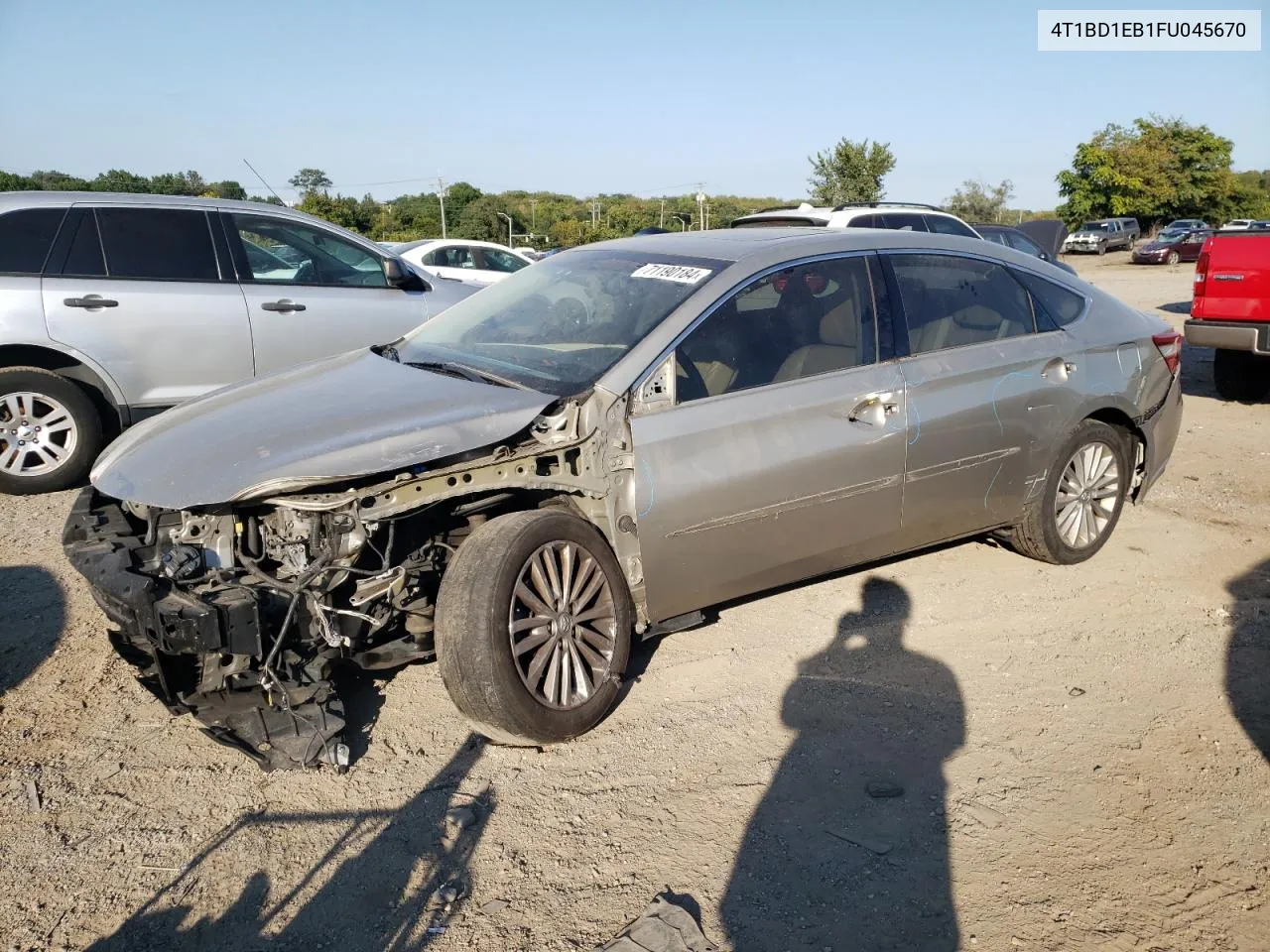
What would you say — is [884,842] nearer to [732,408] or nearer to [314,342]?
[732,408]

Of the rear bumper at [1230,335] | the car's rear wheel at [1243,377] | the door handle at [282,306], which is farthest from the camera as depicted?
the car's rear wheel at [1243,377]

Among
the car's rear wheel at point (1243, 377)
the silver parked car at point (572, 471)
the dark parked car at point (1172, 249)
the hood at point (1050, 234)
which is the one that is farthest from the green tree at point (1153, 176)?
the silver parked car at point (572, 471)

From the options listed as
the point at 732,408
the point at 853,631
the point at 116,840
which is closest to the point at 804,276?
the point at 732,408

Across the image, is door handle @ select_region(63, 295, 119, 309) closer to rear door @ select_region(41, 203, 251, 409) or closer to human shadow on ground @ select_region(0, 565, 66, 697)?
rear door @ select_region(41, 203, 251, 409)

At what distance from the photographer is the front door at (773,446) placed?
152 inches

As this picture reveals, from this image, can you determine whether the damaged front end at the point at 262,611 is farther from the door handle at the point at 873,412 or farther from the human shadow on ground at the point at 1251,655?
the human shadow on ground at the point at 1251,655

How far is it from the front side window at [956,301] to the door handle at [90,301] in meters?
4.83

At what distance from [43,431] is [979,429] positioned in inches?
216

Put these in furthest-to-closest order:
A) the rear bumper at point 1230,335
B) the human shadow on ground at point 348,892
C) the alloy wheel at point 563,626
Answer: the rear bumper at point 1230,335 < the alloy wheel at point 563,626 < the human shadow on ground at point 348,892

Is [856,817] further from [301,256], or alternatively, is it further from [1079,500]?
[301,256]

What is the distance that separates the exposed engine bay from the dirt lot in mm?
251

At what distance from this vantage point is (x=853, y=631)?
466 centimetres

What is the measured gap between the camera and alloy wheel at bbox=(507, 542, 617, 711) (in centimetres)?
359

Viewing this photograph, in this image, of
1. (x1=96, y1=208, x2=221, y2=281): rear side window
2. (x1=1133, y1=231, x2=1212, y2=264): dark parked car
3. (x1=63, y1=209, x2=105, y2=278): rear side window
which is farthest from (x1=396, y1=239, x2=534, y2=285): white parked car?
(x1=1133, y1=231, x2=1212, y2=264): dark parked car
